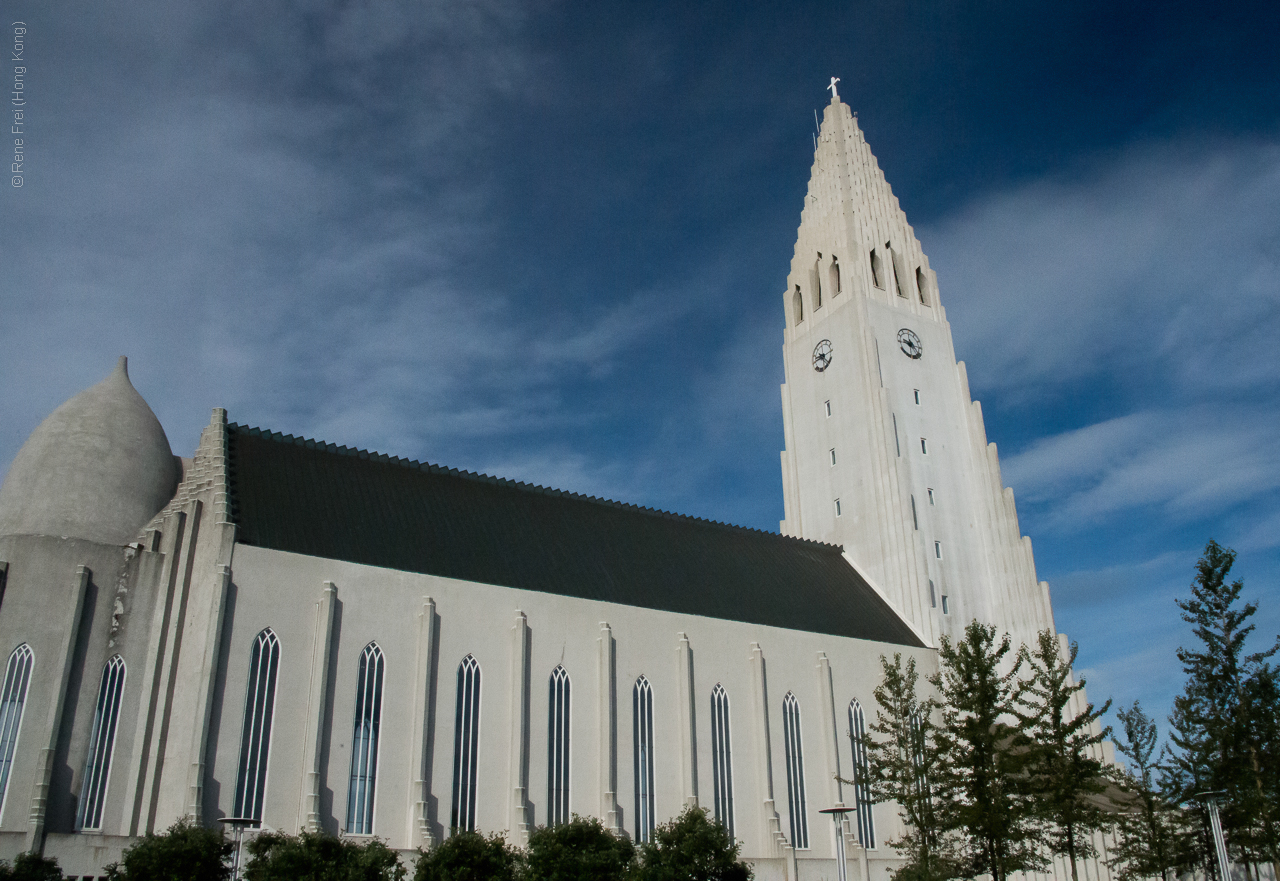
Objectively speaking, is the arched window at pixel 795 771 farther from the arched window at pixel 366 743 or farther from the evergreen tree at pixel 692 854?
the arched window at pixel 366 743

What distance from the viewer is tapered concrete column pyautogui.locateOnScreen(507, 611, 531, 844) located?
32.0 metres

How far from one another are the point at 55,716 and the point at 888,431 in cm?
3811

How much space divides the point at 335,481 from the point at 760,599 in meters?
18.1

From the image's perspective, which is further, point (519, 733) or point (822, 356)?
point (822, 356)

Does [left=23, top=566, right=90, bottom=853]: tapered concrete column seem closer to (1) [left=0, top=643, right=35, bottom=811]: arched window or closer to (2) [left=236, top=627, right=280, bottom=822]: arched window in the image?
(1) [left=0, top=643, right=35, bottom=811]: arched window

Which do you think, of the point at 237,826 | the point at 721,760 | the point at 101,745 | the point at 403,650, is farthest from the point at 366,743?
the point at 721,760

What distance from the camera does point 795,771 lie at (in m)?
39.3

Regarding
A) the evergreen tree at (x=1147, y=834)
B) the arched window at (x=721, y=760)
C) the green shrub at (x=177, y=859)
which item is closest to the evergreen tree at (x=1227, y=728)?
the evergreen tree at (x=1147, y=834)

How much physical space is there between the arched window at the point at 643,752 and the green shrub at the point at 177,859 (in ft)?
49.2

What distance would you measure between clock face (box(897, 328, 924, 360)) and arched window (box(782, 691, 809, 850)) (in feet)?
74.9

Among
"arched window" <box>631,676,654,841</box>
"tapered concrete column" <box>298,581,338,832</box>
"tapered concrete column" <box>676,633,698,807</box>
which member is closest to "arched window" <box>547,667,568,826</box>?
"arched window" <box>631,676,654,841</box>

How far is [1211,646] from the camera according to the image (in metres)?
36.2

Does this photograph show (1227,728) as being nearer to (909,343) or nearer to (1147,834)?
(1147,834)

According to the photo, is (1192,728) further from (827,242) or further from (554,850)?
(827,242)
